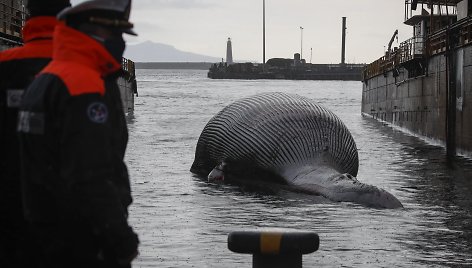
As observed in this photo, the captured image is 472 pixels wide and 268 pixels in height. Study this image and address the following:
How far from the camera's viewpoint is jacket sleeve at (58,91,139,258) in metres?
3.86

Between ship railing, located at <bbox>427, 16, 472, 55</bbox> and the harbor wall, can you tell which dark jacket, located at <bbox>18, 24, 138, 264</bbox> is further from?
ship railing, located at <bbox>427, 16, 472, 55</bbox>

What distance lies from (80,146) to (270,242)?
71.0 inches

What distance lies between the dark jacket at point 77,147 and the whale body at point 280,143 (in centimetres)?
899

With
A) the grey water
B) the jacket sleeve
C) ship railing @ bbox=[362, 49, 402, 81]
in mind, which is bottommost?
the grey water

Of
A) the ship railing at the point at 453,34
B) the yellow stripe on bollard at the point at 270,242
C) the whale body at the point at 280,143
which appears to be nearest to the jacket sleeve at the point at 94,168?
the yellow stripe on bollard at the point at 270,242

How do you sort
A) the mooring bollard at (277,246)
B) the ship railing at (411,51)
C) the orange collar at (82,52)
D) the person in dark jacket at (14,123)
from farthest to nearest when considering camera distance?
the ship railing at (411,51)
the mooring bollard at (277,246)
the person in dark jacket at (14,123)
the orange collar at (82,52)

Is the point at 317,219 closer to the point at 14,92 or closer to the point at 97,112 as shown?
the point at 14,92

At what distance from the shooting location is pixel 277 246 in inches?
210

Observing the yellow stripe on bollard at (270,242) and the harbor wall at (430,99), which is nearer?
the yellow stripe on bollard at (270,242)

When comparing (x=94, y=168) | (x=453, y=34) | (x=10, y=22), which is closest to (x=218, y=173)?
(x=10, y=22)

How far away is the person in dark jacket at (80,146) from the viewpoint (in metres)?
3.88

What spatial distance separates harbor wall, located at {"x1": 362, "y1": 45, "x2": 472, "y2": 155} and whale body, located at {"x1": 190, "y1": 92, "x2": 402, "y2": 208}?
8.03m

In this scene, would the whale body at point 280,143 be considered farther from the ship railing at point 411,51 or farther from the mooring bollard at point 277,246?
the ship railing at point 411,51

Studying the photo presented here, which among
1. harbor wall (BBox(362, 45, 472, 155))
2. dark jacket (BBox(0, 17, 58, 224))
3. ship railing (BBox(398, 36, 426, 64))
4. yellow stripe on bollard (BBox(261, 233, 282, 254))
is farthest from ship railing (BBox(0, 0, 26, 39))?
dark jacket (BBox(0, 17, 58, 224))
